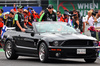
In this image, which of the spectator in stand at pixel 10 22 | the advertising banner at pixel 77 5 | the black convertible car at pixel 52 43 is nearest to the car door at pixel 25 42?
the black convertible car at pixel 52 43

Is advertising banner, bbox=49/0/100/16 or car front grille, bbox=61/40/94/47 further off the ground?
advertising banner, bbox=49/0/100/16

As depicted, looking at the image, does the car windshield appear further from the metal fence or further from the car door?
the metal fence

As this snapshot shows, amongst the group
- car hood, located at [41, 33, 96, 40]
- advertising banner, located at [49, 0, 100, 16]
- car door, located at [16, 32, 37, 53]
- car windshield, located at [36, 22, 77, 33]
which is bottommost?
car door, located at [16, 32, 37, 53]

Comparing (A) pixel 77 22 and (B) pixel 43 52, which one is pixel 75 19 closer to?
(A) pixel 77 22

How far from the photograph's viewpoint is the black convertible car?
477 inches

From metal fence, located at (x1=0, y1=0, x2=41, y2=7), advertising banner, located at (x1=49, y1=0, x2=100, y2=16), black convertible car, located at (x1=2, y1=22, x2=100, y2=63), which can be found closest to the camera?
black convertible car, located at (x1=2, y1=22, x2=100, y2=63)

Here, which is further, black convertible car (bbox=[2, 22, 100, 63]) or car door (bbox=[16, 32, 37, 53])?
car door (bbox=[16, 32, 37, 53])

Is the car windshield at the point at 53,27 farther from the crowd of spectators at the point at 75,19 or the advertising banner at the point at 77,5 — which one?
the advertising banner at the point at 77,5

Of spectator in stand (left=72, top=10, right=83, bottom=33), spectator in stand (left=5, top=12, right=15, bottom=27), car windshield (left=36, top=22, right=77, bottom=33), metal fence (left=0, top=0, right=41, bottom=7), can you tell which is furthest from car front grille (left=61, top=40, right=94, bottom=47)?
metal fence (left=0, top=0, right=41, bottom=7)

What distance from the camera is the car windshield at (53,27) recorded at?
1332 centimetres

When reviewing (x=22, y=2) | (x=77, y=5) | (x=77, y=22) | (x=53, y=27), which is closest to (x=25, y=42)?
(x=53, y=27)

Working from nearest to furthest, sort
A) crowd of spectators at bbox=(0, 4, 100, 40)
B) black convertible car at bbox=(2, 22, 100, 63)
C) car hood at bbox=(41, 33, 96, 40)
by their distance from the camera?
black convertible car at bbox=(2, 22, 100, 63) → car hood at bbox=(41, 33, 96, 40) → crowd of spectators at bbox=(0, 4, 100, 40)

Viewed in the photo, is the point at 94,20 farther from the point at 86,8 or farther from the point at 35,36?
the point at 86,8

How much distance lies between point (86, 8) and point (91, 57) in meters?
17.6
